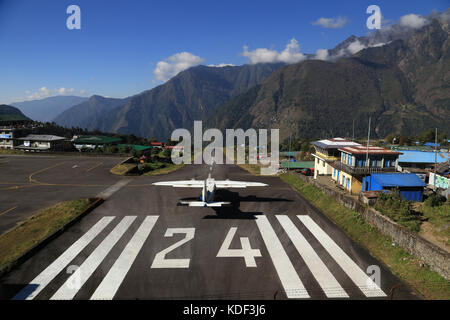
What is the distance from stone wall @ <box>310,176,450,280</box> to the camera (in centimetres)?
1970

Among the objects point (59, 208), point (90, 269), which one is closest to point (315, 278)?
point (90, 269)

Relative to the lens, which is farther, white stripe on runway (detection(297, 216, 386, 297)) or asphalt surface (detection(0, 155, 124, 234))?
asphalt surface (detection(0, 155, 124, 234))

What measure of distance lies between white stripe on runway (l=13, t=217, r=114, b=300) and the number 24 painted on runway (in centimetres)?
732

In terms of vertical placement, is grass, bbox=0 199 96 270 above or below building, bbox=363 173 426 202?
below

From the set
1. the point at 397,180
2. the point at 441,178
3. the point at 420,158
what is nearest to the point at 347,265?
the point at 397,180

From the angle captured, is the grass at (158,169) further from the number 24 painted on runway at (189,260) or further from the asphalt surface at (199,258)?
the number 24 painted on runway at (189,260)

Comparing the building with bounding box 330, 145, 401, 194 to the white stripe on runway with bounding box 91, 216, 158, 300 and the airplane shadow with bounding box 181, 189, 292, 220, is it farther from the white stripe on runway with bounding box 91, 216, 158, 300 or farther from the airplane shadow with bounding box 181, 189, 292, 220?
the white stripe on runway with bounding box 91, 216, 158, 300

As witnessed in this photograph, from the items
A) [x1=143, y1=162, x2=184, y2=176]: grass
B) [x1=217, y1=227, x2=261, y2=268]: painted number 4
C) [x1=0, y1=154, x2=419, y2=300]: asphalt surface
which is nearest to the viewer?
[x1=0, y1=154, x2=419, y2=300]: asphalt surface

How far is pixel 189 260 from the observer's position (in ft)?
75.2

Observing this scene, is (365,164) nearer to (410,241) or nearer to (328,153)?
(328,153)

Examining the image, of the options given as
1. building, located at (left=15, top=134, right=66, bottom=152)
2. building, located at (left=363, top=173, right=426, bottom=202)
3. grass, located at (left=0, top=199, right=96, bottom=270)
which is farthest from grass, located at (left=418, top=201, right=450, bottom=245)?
building, located at (left=15, top=134, right=66, bottom=152)

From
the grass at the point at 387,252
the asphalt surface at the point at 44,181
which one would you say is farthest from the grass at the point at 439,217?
the asphalt surface at the point at 44,181

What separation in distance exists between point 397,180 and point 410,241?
17.5m

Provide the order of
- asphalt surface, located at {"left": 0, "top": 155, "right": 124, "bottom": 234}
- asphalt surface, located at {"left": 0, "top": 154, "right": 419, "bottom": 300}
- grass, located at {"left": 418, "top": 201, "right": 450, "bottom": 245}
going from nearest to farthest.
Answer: asphalt surface, located at {"left": 0, "top": 154, "right": 419, "bottom": 300}
grass, located at {"left": 418, "top": 201, "right": 450, "bottom": 245}
asphalt surface, located at {"left": 0, "top": 155, "right": 124, "bottom": 234}
